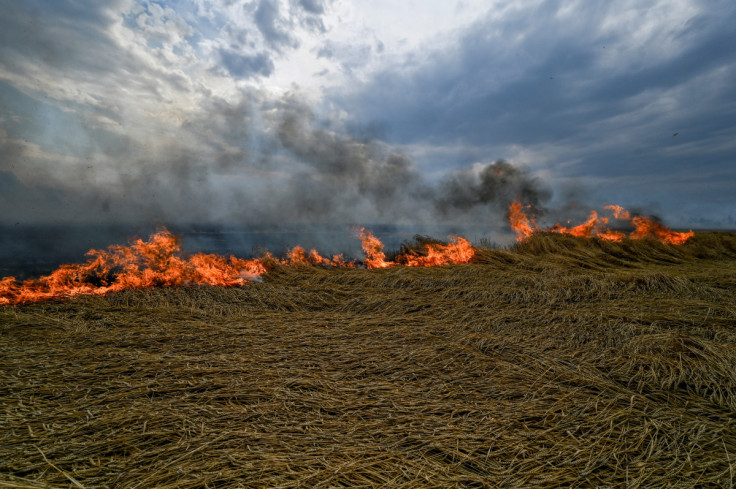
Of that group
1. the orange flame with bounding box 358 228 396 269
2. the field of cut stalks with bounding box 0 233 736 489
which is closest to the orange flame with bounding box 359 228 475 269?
the orange flame with bounding box 358 228 396 269

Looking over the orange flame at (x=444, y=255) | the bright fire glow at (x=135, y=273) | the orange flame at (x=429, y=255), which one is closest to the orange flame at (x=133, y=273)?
the bright fire glow at (x=135, y=273)

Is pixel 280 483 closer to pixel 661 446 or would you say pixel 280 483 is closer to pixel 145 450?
pixel 145 450

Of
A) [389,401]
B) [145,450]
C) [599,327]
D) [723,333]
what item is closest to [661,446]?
[389,401]

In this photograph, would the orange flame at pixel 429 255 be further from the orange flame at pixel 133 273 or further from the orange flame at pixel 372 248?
the orange flame at pixel 133 273

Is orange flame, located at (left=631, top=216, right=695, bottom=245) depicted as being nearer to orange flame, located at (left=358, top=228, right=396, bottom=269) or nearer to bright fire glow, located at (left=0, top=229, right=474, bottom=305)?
orange flame, located at (left=358, top=228, right=396, bottom=269)

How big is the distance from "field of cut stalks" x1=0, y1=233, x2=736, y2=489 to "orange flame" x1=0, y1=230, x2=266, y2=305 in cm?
81

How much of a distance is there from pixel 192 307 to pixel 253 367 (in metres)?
2.83

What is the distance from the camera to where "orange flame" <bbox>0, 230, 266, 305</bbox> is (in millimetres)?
5555

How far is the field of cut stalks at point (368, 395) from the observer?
1.99 m

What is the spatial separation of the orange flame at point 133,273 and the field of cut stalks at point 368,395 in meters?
0.81

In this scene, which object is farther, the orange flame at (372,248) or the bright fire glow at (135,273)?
the orange flame at (372,248)

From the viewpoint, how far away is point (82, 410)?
2.48m

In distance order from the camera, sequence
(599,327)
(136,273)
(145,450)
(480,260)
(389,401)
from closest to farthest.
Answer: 1. (145,450)
2. (389,401)
3. (599,327)
4. (136,273)
5. (480,260)

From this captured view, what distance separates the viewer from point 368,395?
112 inches
